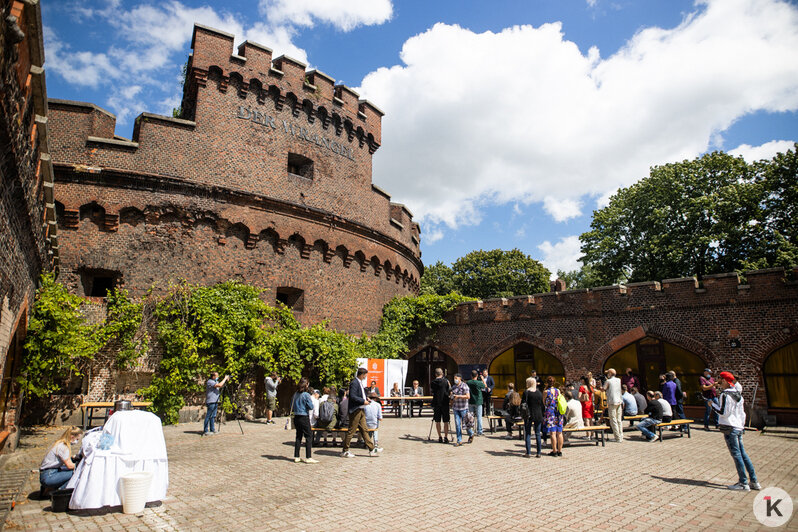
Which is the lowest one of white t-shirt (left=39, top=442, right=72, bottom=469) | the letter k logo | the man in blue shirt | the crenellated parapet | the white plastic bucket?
the letter k logo

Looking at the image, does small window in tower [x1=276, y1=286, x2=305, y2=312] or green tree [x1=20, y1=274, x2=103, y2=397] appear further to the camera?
small window in tower [x1=276, y1=286, x2=305, y2=312]

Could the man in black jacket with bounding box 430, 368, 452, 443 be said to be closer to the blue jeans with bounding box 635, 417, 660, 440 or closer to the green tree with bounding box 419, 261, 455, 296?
the blue jeans with bounding box 635, 417, 660, 440

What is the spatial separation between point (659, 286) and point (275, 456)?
575 inches

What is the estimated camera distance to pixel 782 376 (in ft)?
49.9

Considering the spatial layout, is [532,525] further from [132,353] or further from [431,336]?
[431,336]

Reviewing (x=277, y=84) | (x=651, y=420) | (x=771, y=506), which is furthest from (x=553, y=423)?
(x=277, y=84)

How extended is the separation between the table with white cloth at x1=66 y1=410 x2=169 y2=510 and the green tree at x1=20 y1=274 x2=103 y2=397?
299 inches

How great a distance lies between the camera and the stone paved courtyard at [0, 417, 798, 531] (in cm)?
552

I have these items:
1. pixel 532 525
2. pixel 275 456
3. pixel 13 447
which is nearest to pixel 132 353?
pixel 13 447

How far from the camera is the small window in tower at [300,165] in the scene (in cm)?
1958

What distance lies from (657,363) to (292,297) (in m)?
13.8

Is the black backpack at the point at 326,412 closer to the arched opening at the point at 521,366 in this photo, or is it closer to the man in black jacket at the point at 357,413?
the man in black jacket at the point at 357,413

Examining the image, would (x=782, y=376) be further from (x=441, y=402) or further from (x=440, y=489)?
(x=440, y=489)

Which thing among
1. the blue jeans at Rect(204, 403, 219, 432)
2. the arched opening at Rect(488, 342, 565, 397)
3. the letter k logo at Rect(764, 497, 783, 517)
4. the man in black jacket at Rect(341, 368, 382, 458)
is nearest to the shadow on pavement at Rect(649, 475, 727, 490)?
the letter k logo at Rect(764, 497, 783, 517)
